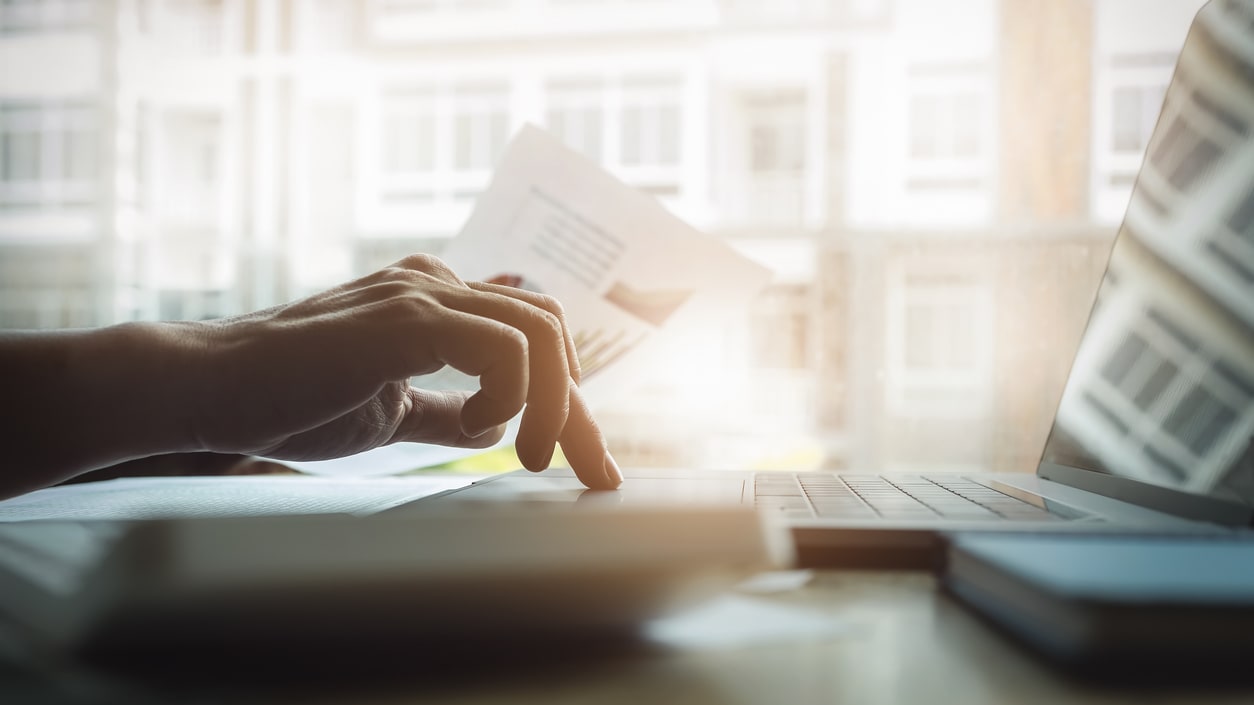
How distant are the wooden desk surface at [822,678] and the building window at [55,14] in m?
2.88

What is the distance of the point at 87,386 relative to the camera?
0.28 metres

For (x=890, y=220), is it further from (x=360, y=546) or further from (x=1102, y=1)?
(x=360, y=546)

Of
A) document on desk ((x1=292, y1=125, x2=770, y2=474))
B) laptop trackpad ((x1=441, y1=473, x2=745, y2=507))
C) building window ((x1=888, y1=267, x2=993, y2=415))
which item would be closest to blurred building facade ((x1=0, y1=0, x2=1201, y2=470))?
building window ((x1=888, y1=267, x2=993, y2=415))

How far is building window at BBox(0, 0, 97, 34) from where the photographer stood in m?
2.26

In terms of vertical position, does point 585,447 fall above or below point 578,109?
below

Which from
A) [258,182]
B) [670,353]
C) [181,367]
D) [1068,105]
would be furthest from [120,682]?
[258,182]

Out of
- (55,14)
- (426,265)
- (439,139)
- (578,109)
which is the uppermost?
(55,14)

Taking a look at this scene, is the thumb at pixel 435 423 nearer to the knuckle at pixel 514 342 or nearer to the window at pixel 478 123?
the knuckle at pixel 514 342

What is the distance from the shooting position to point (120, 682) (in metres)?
0.13

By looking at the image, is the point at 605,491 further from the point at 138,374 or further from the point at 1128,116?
the point at 1128,116

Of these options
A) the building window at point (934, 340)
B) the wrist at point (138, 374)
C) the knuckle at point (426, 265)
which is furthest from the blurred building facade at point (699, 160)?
the wrist at point (138, 374)

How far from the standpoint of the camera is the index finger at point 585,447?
1.13ft

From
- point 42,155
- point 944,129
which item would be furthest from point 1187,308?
point 42,155

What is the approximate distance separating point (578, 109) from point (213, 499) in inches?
93.8
